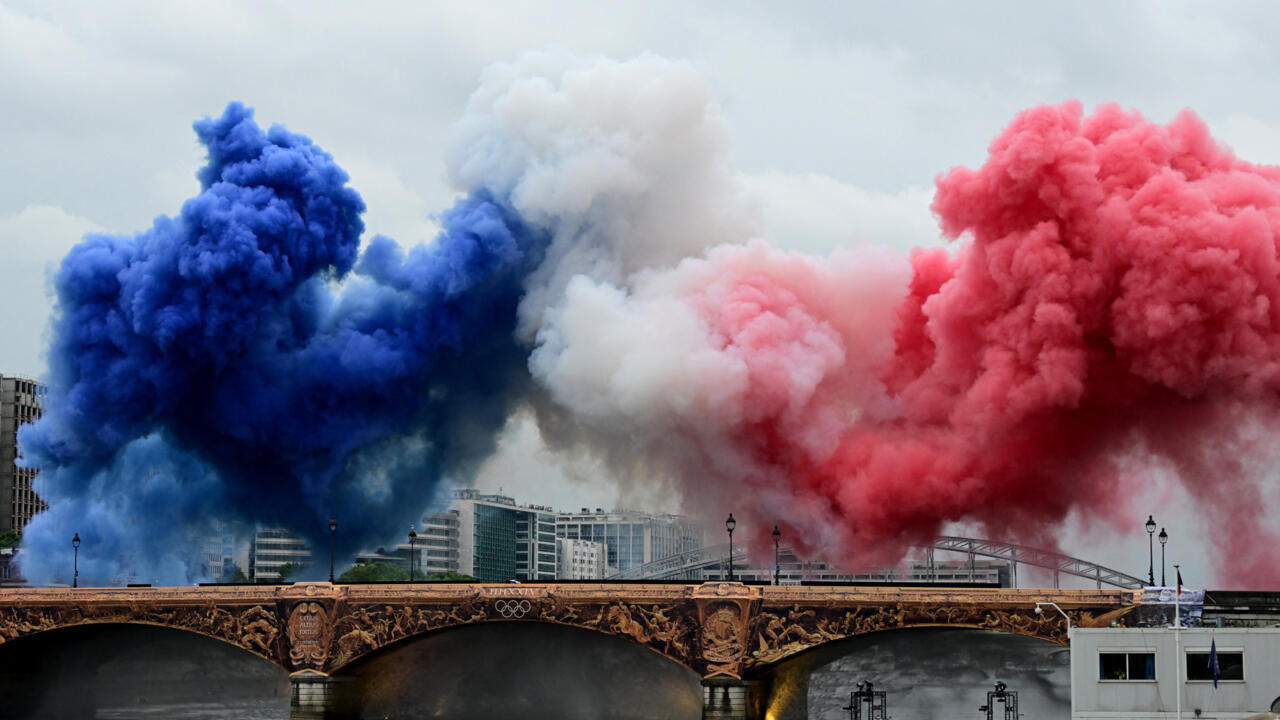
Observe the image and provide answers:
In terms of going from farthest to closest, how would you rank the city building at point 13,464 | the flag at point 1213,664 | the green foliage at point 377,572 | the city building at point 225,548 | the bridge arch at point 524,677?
1. the city building at point 13,464
2. the green foliage at point 377,572
3. the city building at point 225,548
4. the bridge arch at point 524,677
5. the flag at point 1213,664

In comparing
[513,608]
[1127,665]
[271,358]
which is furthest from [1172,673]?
[271,358]

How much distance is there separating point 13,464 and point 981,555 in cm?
11960

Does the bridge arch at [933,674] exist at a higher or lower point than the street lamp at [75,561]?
lower

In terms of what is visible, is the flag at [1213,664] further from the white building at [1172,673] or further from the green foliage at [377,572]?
the green foliage at [377,572]

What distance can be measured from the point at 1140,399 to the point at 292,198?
158 feet

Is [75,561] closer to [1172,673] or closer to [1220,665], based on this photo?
[1172,673]

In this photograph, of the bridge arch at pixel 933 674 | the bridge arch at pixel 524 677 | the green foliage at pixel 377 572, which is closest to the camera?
the bridge arch at pixel 933 674

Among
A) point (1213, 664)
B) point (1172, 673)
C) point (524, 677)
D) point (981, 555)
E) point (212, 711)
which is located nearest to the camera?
point (1213, 664)

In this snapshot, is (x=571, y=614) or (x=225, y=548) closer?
(x=571, y=614)

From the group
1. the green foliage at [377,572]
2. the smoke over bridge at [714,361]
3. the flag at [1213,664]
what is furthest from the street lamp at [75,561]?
the flag at [1213,664]

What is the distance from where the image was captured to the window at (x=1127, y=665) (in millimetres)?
69750

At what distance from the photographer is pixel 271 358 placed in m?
103

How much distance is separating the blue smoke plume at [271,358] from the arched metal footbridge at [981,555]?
94.3 ft

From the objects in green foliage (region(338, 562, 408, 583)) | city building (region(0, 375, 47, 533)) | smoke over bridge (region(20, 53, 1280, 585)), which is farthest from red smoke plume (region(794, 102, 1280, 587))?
city building (region(0, 375, 47, 533))
